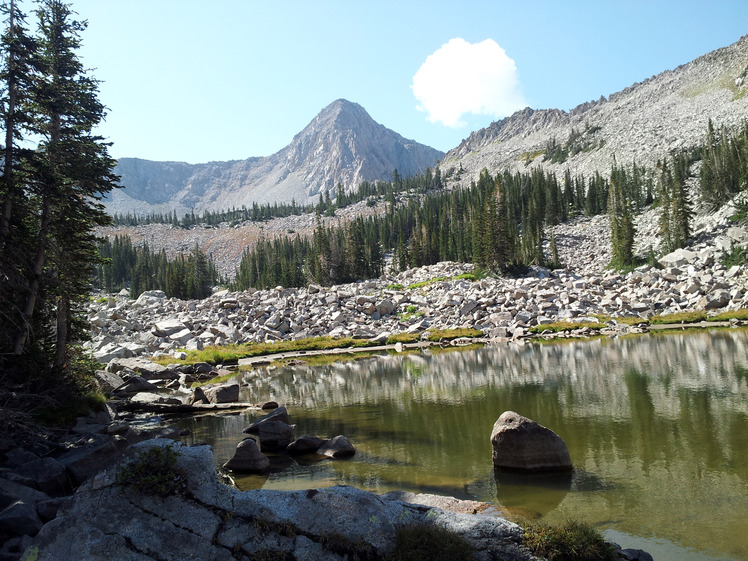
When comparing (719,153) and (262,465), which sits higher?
(719,153)

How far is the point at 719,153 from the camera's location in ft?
310

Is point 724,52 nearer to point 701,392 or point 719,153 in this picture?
point 719,153

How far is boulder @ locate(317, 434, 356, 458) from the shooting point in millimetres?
15133

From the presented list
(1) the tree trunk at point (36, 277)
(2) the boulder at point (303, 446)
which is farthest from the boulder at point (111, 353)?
(2) the boulder at point (303, 446)

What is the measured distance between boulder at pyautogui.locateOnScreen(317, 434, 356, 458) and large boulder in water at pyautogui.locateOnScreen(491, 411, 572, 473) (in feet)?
15.8

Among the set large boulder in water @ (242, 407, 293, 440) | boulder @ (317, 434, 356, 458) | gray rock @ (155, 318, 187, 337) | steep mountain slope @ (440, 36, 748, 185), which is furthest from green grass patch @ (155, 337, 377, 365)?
steep mountain slope @ (440, 36, 748, 185)

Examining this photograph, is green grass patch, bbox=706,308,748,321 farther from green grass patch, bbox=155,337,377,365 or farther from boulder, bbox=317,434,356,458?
boulder, bbox=317,434,356,458

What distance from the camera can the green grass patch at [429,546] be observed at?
603 centimetres

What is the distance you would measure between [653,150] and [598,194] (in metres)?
41.5

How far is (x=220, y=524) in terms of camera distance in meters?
6.31

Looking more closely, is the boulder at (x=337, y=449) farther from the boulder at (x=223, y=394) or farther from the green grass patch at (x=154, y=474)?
the boulder at (x=223, y=394)

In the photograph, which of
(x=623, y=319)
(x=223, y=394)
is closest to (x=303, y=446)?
(x=223, y=394)

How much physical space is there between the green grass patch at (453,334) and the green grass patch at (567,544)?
45.5 meters

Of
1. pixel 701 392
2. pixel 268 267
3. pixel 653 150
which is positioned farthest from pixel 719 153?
pixel 268 267
